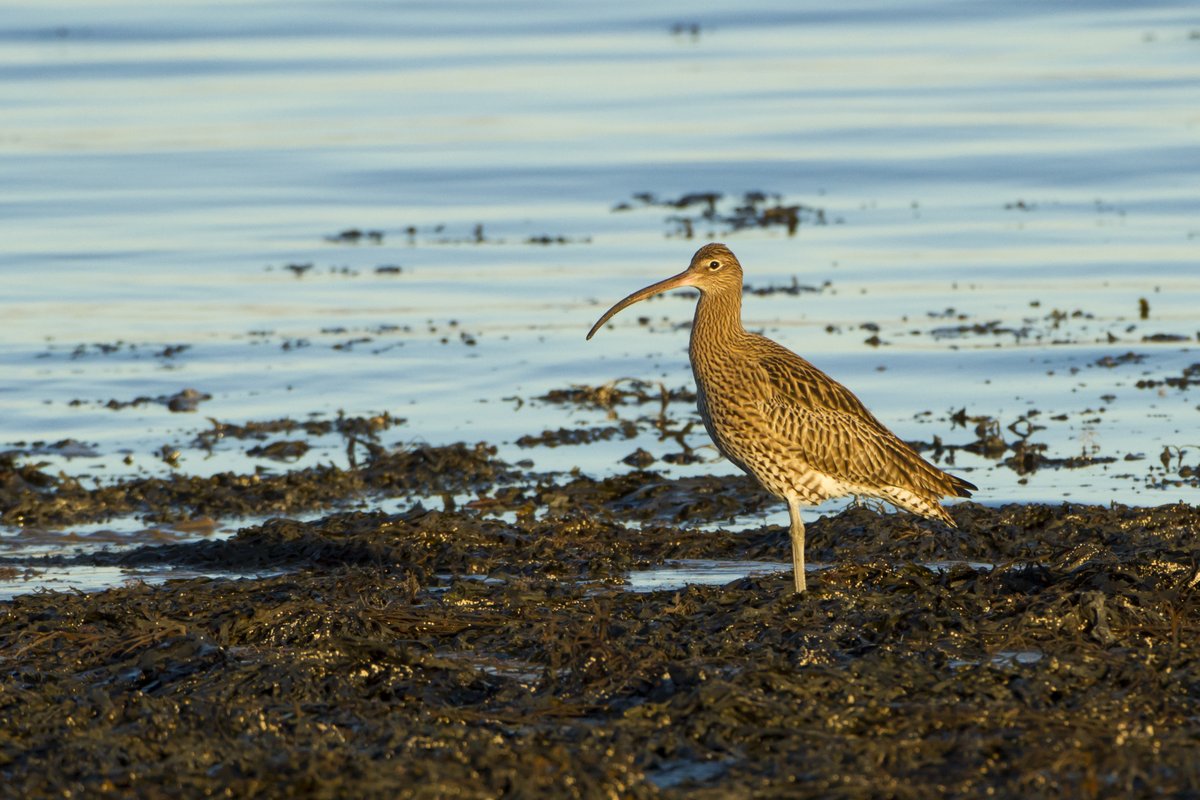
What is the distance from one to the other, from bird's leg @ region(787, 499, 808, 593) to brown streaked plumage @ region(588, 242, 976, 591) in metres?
0.01

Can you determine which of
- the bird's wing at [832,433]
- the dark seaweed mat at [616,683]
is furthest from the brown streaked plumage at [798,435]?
the dark seaweed mat at [616,683]

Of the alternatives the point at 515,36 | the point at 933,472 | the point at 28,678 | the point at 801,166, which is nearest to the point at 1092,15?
the point at 515,36

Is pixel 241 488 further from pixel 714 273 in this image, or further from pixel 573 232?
pixel 573 232

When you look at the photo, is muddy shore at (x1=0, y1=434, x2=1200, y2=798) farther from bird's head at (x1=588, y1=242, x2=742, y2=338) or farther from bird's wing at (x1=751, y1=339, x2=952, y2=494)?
bird's head at (x1=588, y1=242, x2=742, y2=338)

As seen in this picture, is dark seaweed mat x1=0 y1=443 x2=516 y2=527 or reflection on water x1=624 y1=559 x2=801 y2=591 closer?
reflection on water x1=624 y1=559 x2=801 y2=591

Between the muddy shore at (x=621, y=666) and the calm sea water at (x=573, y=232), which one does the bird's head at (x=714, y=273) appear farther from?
the calm sea water at (x=573, y=232)

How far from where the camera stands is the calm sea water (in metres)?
12.8

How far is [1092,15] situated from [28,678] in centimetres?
3484

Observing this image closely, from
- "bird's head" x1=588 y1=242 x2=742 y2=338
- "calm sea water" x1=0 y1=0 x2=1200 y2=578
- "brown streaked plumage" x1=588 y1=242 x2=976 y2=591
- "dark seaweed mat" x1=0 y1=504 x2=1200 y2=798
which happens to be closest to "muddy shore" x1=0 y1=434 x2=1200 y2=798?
"dark seaweed mat" x1=0 y1=504 x2=1200 y2=798

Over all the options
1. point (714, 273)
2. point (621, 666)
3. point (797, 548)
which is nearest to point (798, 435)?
point (797, 548)

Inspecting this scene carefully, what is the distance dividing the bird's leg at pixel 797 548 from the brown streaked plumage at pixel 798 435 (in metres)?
0.01

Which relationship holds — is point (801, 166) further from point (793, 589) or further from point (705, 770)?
point (705, 770)

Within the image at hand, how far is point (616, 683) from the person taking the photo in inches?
235

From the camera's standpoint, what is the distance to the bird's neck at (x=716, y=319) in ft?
28.4
